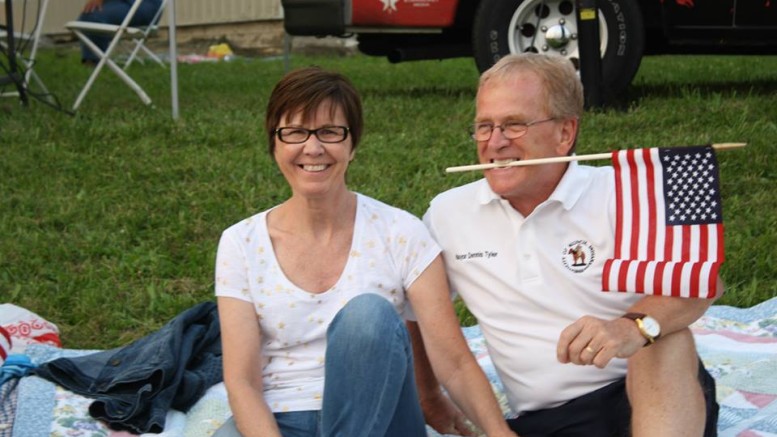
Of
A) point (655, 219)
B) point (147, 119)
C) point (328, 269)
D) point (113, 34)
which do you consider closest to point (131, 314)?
point (328, 269)

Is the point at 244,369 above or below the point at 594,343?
below

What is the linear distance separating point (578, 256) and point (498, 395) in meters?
0.94

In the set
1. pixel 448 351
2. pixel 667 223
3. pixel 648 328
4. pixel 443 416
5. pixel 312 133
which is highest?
pixel 312 133

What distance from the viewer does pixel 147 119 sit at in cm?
777

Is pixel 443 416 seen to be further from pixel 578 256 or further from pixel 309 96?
pixel 309 96

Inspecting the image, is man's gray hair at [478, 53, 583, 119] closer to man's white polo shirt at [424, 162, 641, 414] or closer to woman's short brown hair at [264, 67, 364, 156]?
man's white polo shirt at [424, 162, 641, 414]

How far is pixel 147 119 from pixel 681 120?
3.29m

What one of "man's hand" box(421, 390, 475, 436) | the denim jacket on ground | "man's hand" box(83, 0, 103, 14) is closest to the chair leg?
"man's hand" box(83, 0, 103, 14)

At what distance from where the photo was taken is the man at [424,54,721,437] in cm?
298

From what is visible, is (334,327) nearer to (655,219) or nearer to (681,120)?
(655,219)

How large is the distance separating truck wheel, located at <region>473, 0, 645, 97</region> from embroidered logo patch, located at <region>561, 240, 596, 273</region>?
4.51 m

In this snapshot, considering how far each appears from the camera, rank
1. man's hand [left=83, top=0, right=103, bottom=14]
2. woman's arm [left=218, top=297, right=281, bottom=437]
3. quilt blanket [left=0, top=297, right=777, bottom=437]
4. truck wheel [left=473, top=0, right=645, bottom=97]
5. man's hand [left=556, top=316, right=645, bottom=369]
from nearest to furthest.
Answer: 1. man's hand [left=556, top=316, right=645, bottom=369]
2. woman's arm [left=218, top=297, right=281, bottom=437]
3. quilt blanket [left=0, top=297, right=777, bottom=437]
4. truck wheel [left=473, top=0, right=645, bottom=97]
5. man's hand [left=83, top=0, right=103, bottom=14]

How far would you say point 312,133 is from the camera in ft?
9.70

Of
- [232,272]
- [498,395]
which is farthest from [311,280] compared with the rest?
[498,395]
